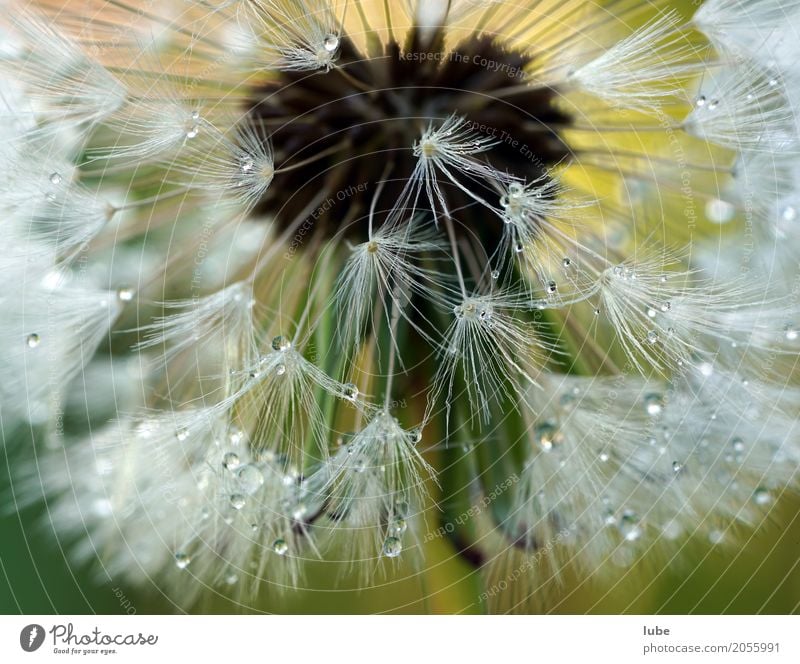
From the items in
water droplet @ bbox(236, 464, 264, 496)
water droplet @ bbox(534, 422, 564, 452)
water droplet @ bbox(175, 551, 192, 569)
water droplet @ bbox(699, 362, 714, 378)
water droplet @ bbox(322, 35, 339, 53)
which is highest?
water droplet @ bbox(322, 35, 339, 53)

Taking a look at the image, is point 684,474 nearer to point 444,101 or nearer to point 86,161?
point 444,101

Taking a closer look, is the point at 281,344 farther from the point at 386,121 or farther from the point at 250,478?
the point at 386,121

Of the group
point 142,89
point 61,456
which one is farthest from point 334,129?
point 61,456

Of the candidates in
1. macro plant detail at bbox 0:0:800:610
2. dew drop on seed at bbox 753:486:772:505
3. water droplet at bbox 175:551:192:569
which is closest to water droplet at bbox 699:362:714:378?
macro plant detail at bbox 0:0:800:610

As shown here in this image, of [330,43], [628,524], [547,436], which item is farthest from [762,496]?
[330,43]

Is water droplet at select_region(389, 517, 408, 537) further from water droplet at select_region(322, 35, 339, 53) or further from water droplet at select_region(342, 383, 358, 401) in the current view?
water droplet at select_region(322, 35, 339, 53)

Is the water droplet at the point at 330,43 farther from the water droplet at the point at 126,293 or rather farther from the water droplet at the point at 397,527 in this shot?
the water droplet at the point at 397,527

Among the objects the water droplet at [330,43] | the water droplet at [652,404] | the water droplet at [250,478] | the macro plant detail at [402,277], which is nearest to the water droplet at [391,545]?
the macro plant detail at [402,277]

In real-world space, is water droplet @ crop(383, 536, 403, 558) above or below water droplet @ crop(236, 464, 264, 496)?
below
